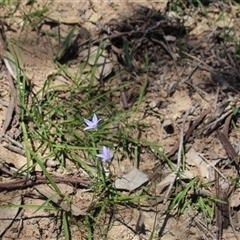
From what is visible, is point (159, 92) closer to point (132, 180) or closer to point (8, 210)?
point (132, 180)

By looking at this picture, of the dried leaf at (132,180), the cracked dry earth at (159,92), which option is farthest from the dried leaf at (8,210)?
the dried leaf at (132,180)

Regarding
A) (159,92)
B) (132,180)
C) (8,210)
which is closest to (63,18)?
(159,92)

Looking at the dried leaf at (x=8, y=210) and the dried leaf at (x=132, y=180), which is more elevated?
the dried leaf at (x=132, y=180)

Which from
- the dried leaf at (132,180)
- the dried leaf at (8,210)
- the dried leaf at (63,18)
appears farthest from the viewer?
the dried leaf at (63,18)

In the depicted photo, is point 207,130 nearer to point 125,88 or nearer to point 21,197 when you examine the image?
point 125,88

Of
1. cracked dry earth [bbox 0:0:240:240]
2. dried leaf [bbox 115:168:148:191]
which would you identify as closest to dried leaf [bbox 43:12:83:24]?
cracked dry earth [bbox 0:0:240:240]

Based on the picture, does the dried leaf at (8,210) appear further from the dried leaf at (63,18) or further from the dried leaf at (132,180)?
the dried leaf at (63,18)

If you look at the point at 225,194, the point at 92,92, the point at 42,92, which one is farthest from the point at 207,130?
the point at 42,92
